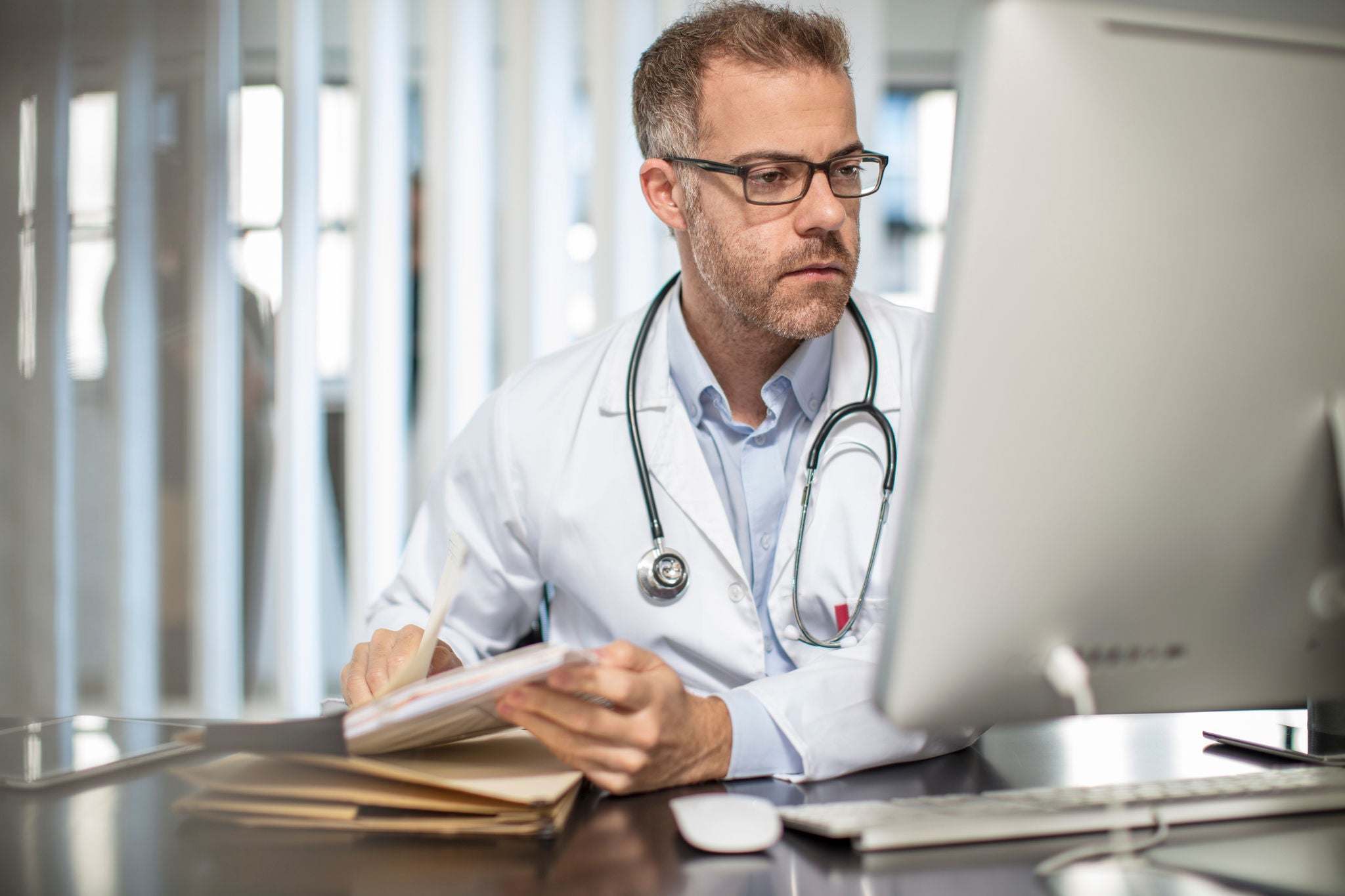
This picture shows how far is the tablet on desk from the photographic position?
91 centimetres

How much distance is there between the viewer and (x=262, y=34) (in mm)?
2736

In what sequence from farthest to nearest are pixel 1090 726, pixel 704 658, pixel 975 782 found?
pixel 704 658 → pixel 1090 726 → pixel 975 782

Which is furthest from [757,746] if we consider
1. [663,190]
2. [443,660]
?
[663,190]

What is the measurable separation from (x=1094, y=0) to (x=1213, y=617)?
13.9 inches

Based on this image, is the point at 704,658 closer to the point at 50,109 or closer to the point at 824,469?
the point at 824,469

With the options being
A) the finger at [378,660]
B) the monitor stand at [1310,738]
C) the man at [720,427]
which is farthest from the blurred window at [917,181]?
the finger at [378,660]

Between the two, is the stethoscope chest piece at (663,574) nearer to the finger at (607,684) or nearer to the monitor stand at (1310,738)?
the finger at (607,684)

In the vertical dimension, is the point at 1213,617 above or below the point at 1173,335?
below

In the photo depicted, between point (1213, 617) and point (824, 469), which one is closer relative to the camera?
point (1213, 617)

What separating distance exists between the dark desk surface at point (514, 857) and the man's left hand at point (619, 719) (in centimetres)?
2

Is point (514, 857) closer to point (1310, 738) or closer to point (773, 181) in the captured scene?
point (1310, 738)

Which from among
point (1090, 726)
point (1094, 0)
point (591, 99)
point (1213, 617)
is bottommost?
Result: point (1090, 726)

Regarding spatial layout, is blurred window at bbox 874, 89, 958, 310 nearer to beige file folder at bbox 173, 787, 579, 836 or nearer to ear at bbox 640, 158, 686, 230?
ear at bbox 640, 158, 686, 230

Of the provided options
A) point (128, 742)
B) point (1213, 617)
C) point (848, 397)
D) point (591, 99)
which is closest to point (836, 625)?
point (848, 397)
